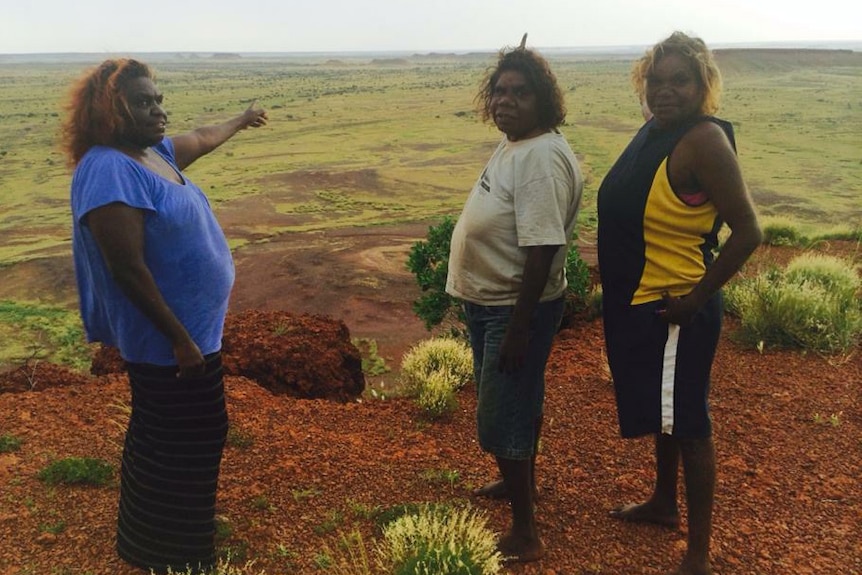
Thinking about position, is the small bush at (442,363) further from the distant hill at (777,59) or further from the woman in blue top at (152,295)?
the distant hill at (777,59)

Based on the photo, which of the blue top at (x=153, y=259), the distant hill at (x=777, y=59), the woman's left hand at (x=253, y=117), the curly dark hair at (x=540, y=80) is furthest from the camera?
the distant hill at (x=777, y=59)

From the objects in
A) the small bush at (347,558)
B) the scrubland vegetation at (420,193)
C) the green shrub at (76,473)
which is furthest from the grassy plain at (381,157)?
the small bush at (347,558)

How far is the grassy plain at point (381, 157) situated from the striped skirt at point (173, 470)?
35.8 inches

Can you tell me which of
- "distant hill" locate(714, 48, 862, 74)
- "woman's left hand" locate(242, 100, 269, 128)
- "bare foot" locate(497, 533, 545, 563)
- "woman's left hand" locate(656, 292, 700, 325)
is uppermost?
"distant hill" locate(714, 48, 862, 74)

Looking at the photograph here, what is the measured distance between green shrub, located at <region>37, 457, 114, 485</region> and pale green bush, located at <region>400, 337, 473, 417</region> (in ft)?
6.12

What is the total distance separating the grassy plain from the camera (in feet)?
51.1

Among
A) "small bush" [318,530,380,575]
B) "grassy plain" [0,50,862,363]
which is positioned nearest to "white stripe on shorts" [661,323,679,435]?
"small bush" [318,530,380,575]

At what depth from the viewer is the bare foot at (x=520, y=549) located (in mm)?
2840

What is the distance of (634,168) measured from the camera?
101 inches

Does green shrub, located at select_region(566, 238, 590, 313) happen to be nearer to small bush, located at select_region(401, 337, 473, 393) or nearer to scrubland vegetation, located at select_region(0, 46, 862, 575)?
scrubland vegetation, located at select_region(0, 46, 862, 575)

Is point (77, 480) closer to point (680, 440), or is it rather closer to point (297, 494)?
point (297, 494)

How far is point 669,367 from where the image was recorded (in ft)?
8.36

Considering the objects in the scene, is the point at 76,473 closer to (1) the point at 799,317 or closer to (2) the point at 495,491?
(2) the point at 495,491

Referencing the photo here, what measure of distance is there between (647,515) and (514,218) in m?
1.47
